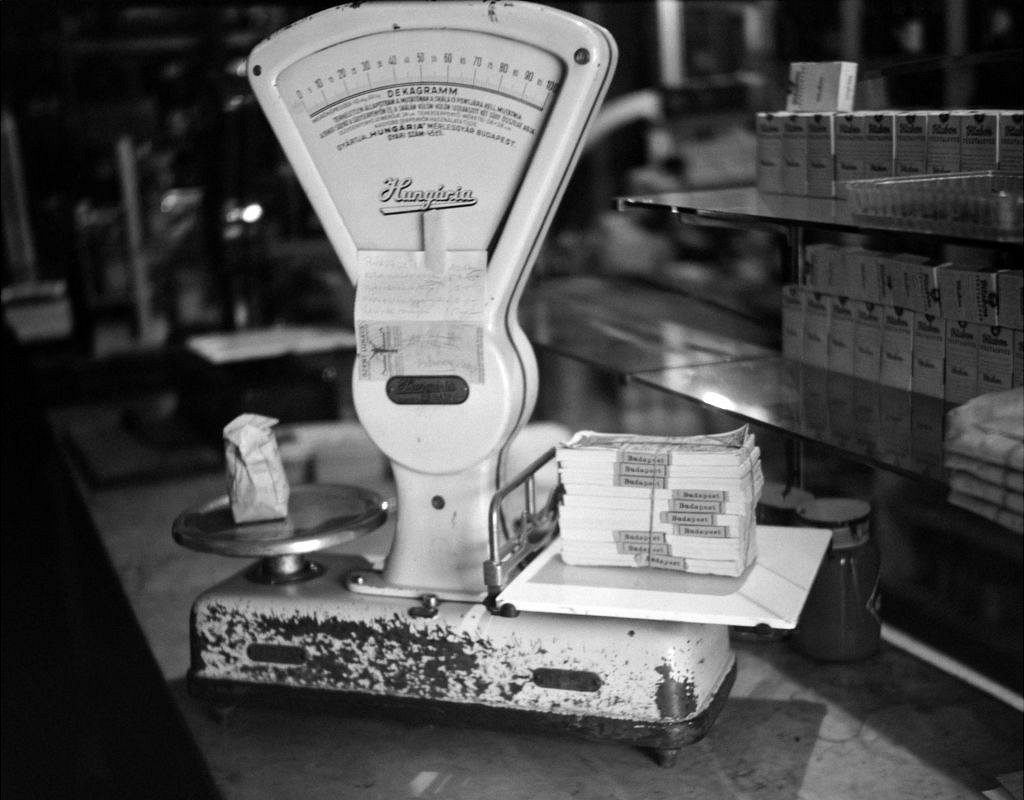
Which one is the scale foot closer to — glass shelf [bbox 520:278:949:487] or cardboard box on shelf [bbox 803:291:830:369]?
glass shelf [bbox 520:278:949:487]

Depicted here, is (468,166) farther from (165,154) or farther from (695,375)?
(165,154)

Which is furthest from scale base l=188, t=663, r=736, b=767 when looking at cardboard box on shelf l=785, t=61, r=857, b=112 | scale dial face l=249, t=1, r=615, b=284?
cardboard box on shelf l=785, t=61, r=857, b=112

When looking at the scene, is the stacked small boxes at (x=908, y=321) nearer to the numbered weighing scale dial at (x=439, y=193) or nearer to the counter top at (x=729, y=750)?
the counter top at (x=729, y=750)

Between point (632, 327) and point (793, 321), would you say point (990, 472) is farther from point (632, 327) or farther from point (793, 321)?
point (632, 327)

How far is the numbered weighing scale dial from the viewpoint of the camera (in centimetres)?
140

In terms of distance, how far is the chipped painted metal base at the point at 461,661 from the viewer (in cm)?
140

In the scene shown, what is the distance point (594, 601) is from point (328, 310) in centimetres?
275

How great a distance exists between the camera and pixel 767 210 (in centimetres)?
162

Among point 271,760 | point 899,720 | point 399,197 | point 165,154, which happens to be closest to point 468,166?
point 399,197

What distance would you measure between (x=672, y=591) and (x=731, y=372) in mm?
547

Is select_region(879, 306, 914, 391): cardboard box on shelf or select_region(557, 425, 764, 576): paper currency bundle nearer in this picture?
select_region(557, 425, 764, 576): paper currency bundle

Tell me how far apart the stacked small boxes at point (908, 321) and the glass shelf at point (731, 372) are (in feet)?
0.10

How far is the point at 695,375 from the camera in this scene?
1.87 metres

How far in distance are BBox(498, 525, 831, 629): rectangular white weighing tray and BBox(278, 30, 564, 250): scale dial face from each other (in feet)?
1.30
